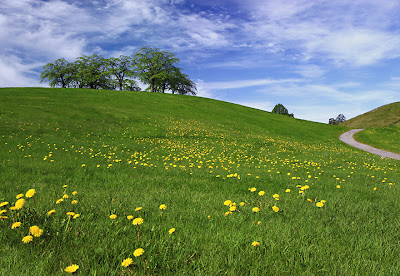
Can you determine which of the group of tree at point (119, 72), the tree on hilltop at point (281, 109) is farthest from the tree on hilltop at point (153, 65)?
the tree on hilltop at point (281, 109)

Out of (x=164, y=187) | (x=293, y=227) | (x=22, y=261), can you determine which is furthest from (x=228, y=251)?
(x=164, y=187)

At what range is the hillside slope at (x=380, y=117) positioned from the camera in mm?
66188

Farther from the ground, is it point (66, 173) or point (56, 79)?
point (56, 79)

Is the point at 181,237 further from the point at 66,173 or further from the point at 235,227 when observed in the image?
the point at 66,173

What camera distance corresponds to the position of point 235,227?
296cm

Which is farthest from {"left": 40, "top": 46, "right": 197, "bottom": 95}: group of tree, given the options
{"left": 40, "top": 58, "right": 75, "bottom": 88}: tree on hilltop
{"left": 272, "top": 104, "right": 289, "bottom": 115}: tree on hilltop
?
{"left": 272, "top": 104, "right": 289, "bottom": 115}: tree on hilltop

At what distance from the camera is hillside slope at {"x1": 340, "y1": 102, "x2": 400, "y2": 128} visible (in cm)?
6619

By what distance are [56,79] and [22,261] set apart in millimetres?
77693

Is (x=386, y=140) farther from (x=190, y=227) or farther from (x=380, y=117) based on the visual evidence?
(x=380, y=117)

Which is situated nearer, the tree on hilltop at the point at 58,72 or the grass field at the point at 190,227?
the grass field at the point at 190,227

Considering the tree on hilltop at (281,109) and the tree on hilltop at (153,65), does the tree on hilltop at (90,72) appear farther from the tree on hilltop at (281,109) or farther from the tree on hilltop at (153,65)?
the tree on hilltop at (281,109)

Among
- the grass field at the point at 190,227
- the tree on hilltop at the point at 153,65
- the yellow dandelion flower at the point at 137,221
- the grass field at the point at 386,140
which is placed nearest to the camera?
the grass field at the point at 190,227

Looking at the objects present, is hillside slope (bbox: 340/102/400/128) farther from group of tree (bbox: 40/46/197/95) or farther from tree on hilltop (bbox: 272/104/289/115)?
group of tree (bbox: 40/46/197/95)

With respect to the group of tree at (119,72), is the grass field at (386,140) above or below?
below
